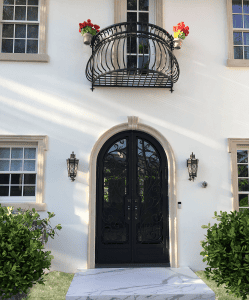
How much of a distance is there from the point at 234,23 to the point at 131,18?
2434mm

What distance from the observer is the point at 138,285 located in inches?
186

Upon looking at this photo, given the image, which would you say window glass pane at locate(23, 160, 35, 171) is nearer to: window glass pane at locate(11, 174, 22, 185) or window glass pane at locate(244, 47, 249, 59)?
window glass pane at locate(11, 174, 22, 185)

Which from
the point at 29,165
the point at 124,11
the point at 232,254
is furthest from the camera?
the point at 124,11

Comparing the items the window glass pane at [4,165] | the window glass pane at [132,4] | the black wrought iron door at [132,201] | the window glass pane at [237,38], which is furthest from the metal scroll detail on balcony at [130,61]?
the window glass pane at [4,165]

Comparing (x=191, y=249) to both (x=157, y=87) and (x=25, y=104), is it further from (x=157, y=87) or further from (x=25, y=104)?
(x=25, y=104)

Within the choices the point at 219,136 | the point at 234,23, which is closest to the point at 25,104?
the point at 219,136

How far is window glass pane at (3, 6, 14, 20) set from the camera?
6.34 metres

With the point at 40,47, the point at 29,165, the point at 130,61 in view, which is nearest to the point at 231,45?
the point at 130,61

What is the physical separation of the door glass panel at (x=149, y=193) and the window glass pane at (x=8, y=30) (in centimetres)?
376

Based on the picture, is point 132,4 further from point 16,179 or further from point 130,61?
point 16,179

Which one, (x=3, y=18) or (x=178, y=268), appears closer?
(x=178, y=268)

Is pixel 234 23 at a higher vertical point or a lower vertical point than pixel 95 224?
higher

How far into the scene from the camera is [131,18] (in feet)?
21.2

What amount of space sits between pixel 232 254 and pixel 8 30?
6.43 metres
